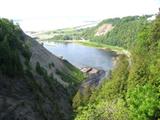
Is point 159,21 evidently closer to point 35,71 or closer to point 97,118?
point 35,71

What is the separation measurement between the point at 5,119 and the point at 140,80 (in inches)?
1090

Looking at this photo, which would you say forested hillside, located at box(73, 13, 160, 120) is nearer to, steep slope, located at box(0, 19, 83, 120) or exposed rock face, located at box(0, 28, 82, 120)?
exposed rock face, located at box(0, 28, 82, 120)

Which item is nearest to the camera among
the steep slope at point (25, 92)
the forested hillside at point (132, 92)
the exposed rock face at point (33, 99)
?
the forested hillside at point (132, 92)

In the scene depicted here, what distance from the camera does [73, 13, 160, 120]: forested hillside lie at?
152ft

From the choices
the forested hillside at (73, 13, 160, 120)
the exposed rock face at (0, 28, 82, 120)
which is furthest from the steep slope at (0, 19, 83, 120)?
the forested hillside at (73, 13, 160, 120)

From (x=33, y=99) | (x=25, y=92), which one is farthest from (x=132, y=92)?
(x=25, y=92)

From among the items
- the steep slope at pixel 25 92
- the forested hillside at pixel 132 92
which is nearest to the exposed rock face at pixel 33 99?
the steep slope at pixel 25 92

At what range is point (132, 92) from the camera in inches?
2125

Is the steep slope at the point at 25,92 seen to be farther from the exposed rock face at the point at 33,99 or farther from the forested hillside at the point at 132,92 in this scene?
the forested hillside at the point at 132,92

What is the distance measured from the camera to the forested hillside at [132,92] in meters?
46.4

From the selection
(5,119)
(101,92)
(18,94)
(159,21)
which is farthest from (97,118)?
(159,21)

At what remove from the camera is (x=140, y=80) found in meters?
73.9

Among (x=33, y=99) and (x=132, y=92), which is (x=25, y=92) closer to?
(x=33, y=99)

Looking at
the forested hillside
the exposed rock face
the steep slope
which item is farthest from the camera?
the steep slope
